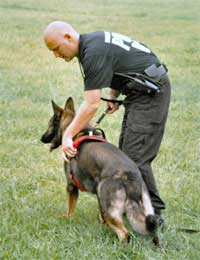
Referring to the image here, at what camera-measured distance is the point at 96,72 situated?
482 centimetres

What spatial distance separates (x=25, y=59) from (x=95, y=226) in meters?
9.18

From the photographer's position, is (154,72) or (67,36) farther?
(154,72)

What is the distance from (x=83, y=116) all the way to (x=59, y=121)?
88 cm

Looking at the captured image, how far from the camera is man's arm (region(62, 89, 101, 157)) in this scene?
4887 mm

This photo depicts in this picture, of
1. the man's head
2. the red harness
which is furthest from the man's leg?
the man's head

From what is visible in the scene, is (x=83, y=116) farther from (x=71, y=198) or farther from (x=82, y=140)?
(x=71, y=198)

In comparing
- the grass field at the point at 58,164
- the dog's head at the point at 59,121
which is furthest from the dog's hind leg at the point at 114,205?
the dog's head at the point at 59,121

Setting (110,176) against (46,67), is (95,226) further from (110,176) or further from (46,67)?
(46,67)

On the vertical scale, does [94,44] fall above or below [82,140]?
above

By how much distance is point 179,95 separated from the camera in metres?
11.2

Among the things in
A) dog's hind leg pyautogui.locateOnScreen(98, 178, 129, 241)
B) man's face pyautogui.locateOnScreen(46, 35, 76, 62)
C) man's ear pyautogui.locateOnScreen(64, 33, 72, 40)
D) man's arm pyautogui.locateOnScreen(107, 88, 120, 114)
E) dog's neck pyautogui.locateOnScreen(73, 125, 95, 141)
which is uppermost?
man's ear pyautogui.locateOnScreen(64, 33, 72, 40)

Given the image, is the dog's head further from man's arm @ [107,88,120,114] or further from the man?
the man

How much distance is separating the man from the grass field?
2.15ft

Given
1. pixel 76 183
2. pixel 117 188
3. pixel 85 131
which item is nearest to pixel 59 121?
pixel 85 131
